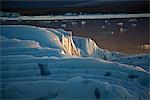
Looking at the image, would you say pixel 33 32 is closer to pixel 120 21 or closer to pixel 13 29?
pixel 13 29

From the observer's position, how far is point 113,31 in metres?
11.0

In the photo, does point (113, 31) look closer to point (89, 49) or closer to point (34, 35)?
point (89, 49)

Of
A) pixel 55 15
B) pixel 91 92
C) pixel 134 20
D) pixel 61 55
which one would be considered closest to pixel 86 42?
pixel 55 15

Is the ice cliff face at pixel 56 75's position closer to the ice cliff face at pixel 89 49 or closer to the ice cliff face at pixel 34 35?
the ice cliff face at pixel 34 35

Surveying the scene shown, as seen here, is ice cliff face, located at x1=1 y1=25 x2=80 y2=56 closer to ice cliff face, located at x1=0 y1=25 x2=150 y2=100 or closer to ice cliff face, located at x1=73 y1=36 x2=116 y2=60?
ice cliff face, located at x1=0 y1=25 x2=150 y2=100

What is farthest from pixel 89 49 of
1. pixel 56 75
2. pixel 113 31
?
pixel 56 75

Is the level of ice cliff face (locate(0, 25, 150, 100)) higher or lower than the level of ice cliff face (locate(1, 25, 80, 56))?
lower

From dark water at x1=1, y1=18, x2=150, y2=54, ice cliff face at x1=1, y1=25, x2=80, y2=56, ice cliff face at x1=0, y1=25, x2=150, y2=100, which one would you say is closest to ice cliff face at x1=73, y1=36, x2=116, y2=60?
dark water at x1=1, y1=18, x2=150, y2=54

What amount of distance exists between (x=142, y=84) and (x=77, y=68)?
1132 millimetres

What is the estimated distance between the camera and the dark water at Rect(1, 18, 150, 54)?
9.93m

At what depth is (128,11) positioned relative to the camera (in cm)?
1182

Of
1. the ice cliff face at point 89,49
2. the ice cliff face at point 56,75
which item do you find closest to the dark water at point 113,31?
the ice cliff face at point 89,49

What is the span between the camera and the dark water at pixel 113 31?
32.6 feet

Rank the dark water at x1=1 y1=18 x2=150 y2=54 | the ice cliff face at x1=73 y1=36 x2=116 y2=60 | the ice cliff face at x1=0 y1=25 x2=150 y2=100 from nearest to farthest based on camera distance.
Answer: the ice cliff face at x1=0 y1=25 x2=150 y2=100, the ice cliff face at x1=73 y1=36 x2=116 y2=60, the dark water at x1=1 y1=18 x2=150 y2=54
